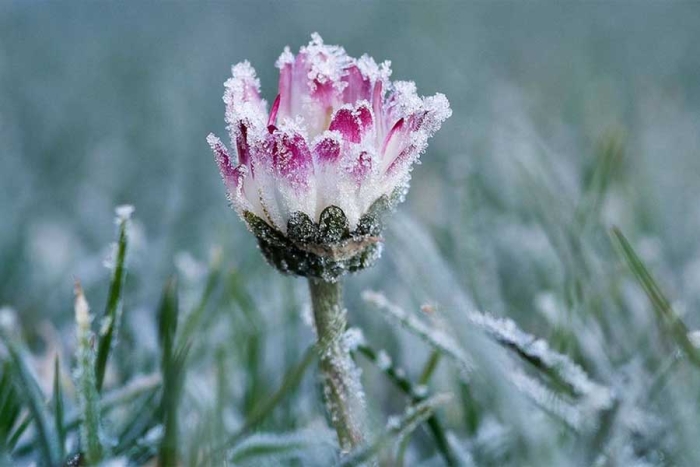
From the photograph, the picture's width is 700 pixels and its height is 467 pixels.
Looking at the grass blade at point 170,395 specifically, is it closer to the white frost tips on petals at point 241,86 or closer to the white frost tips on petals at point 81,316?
the white frost tips on petals at point 81,316

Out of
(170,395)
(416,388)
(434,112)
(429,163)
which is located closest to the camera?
(170,395)

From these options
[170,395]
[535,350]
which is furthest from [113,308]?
[535,350]

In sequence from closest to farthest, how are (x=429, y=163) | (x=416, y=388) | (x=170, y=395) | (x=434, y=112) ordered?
1. (x=170, y=395)
2. (x=434, y=112)
3. (x=416, y=388)
4. (x=429, y=163)

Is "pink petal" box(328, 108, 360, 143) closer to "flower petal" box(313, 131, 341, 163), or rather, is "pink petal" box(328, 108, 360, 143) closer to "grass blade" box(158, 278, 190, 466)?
"flower petal" box(313, 131, 341, 163)

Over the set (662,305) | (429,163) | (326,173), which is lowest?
(662,305)

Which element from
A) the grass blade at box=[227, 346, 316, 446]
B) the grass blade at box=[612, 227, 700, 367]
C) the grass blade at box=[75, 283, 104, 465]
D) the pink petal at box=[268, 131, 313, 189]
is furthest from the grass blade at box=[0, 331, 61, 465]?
the grass blade at box=[612, 227, 700, 367]

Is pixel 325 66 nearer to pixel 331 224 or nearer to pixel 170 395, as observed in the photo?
pixel 331 224

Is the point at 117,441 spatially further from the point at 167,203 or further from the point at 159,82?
the point at 159,82

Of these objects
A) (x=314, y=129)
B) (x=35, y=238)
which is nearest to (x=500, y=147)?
(x=35, y=238)
